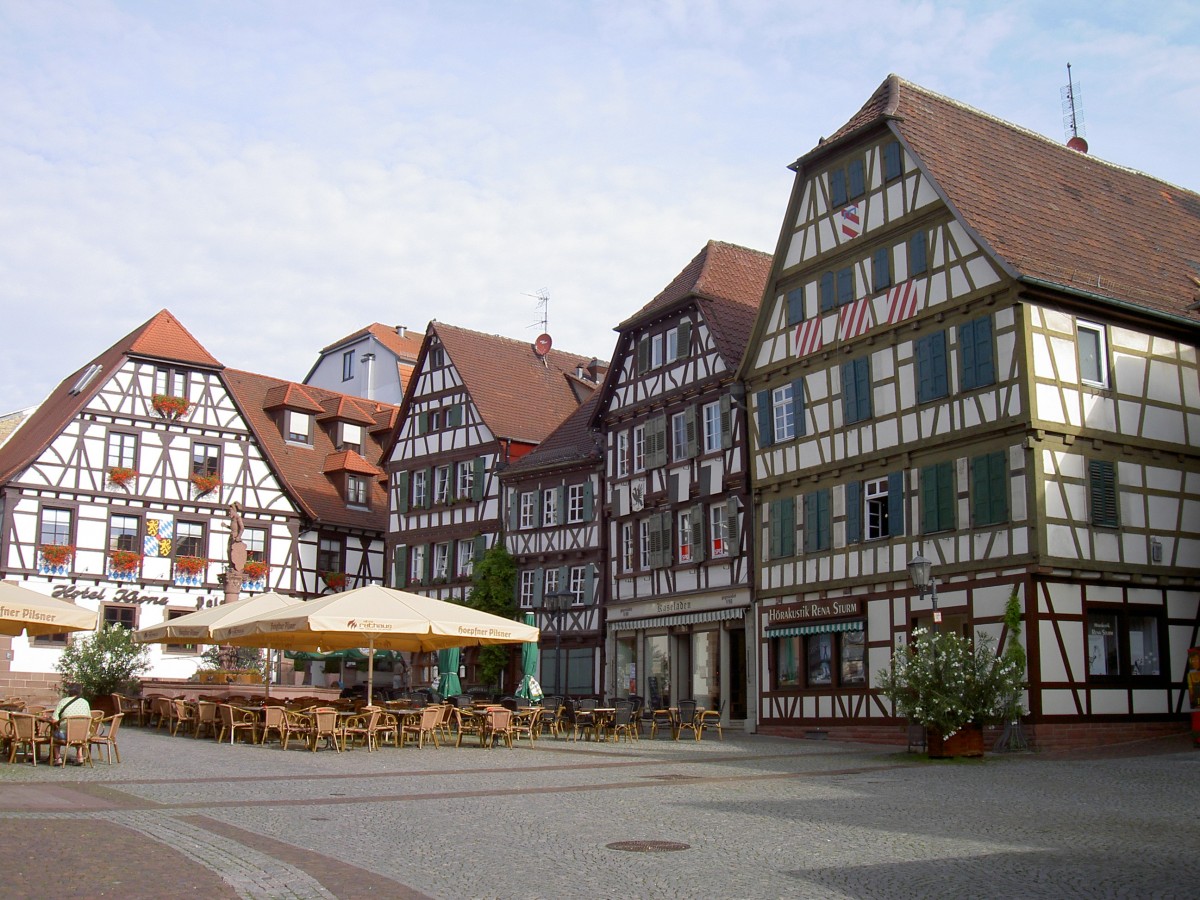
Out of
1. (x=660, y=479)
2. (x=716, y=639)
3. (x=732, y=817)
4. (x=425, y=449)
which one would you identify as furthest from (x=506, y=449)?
(x=732, y=817)

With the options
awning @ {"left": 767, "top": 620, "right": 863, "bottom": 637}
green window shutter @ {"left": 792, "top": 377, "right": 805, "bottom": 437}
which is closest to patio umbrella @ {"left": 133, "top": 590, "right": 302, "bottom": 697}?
awning @ {"left": 767, "top": 620, "right": 863, "bottom": 637}

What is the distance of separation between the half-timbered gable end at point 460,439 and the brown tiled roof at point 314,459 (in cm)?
379

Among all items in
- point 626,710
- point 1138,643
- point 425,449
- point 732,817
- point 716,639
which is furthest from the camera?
point 425,449

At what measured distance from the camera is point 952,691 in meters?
21.8

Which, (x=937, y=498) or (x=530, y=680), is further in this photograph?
(x=530, y=680)

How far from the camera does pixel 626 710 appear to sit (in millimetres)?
28266

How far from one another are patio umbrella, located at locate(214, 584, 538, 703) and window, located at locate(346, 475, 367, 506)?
85.9 ft

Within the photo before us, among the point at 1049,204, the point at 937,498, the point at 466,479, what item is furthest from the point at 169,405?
the point at 1049,204

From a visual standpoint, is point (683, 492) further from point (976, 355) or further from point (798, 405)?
point (976, 355)

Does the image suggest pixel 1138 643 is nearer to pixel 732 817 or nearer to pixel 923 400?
pixel 923 400

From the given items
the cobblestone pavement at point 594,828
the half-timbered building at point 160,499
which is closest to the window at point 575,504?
the half-timbered building at point 160,499

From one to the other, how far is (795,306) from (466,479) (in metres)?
17.4

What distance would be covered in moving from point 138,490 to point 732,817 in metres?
36.4

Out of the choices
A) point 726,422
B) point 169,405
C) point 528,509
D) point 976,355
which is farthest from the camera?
point 169,405
